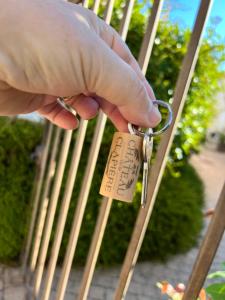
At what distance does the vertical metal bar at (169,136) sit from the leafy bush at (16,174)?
206 cm

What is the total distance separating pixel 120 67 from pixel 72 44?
0.11 metres

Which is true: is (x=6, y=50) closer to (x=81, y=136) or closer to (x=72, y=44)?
(x=72, y=44)

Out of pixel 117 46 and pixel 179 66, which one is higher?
pixel 117 46

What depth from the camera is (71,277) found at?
358cm

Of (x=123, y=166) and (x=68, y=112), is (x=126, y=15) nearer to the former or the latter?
(x=68, y=112)

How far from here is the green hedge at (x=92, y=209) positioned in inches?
123

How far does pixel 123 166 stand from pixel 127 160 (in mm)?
16

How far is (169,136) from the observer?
43.7 inches

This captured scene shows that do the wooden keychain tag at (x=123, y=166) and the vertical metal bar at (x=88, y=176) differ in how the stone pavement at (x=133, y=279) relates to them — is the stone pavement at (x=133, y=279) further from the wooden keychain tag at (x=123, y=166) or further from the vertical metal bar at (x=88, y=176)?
the wooden keychain tag at (x=123, y=166)

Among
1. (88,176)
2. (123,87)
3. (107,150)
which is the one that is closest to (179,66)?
(107,150)

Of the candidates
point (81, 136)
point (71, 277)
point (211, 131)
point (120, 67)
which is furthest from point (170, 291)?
point (211, 131)

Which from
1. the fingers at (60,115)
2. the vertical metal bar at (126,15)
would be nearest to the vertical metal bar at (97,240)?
the fingers at (60,115)

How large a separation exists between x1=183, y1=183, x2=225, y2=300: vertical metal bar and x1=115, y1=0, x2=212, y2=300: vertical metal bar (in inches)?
10.7

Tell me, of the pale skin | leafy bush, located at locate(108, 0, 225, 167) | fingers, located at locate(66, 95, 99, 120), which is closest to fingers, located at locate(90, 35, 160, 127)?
the pale skin
